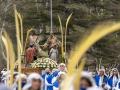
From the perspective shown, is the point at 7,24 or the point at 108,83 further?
the point at 7,24

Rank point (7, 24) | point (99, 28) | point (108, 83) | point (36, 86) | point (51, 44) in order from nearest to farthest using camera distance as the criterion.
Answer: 1. point (99, 28)
2. point (36, 86)
3. point (108, 83)
4. point (51, 44)
5. point (7, 24)

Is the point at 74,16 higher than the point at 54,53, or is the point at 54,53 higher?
the point at 54,53

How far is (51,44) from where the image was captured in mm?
27766

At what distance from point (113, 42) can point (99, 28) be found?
1225 inches

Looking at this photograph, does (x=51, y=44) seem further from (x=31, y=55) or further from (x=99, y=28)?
(x=99, y=28)

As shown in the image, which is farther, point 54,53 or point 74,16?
point 74,16

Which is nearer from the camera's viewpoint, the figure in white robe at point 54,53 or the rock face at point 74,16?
the figure in white robe at point 54,53

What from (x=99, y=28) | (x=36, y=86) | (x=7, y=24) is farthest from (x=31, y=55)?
(x=99, y=28)

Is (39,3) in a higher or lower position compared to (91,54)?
higher

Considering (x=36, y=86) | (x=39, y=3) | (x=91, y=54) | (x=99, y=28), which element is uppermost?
(x=99, y=28)

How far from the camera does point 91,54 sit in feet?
131

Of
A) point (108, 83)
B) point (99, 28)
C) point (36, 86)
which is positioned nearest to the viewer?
point (99, 28)

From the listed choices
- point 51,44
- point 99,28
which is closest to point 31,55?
point 51,44

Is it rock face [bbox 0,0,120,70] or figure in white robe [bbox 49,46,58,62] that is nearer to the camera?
figure in white robe [bbox 49,46,58,62]
